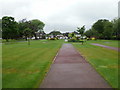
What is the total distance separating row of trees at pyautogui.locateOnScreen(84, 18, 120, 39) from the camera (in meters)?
64.6

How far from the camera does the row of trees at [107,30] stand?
6463 centimetres

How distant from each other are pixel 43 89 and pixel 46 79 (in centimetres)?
134

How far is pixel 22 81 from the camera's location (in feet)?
23.4

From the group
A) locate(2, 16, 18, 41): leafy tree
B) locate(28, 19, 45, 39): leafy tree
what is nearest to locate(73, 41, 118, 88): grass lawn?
locate(2, 16, 18, 41): leafy tree

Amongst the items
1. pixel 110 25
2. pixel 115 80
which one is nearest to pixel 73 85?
pixel 115 80

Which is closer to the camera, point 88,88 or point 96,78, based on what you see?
point 88,88

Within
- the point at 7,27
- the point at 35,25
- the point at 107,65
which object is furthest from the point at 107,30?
the point at 107,65

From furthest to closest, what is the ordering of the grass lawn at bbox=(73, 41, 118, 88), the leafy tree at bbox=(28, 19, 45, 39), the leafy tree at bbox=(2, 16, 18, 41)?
the leafy tree at bbox=(28, 19, 45, 39) < the leafy tree at bbox=(2, 16, 18, 41) < the grass lawn at bbox=(73, 41, 118, 88)

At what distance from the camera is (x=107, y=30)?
73.2 metres

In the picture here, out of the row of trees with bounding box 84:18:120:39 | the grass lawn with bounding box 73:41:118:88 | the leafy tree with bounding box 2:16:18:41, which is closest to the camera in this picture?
the grass lawn with bounding box 73:41:118:88

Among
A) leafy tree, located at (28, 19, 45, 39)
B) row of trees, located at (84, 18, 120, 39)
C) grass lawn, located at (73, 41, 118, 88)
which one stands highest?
leafy tree, located at (28, 19, 45, 39)

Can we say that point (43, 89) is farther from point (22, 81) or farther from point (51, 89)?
point (22, 81)

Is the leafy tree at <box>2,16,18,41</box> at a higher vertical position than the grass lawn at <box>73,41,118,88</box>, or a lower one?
higher

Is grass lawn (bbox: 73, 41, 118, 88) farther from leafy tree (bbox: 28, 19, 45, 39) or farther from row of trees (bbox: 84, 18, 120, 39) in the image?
leafy tree (bbox: 28, 19, 45, 39)
